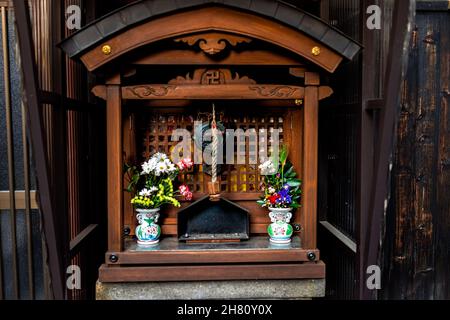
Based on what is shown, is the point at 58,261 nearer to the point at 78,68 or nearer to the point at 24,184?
the point at 24,184

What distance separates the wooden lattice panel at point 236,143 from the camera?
12.4 ft

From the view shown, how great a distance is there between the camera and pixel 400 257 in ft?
13.2

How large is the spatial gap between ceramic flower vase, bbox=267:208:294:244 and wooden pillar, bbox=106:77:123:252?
1.24 m

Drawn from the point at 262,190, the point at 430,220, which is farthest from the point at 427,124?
the point at 262,190

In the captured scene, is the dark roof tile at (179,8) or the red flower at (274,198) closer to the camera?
the dark roof tile at (179,8)

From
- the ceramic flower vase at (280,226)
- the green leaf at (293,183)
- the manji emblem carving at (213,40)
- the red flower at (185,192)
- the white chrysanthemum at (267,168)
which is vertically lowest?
the ceramic flower vase at (280,226)

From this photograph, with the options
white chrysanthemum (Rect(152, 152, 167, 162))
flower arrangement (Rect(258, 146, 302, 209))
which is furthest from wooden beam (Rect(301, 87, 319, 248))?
white chrysanthemum (Rect(152, 152, 167, 162))

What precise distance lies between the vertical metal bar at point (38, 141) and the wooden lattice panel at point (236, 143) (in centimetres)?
113

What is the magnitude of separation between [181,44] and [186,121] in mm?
733

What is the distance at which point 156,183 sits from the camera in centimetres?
361

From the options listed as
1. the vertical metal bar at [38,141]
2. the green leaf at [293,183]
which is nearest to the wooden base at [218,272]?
the vertical metal bar at [38,141]

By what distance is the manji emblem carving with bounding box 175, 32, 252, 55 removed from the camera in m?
3.16

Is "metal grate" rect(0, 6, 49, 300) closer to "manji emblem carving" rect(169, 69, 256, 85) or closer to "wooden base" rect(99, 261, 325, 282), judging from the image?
→ "wooden base" rect(99, 261, 325, 282)

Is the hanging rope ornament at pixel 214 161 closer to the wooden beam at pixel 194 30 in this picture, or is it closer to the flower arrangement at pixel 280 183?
the flower arrangement at pixel 280 183
